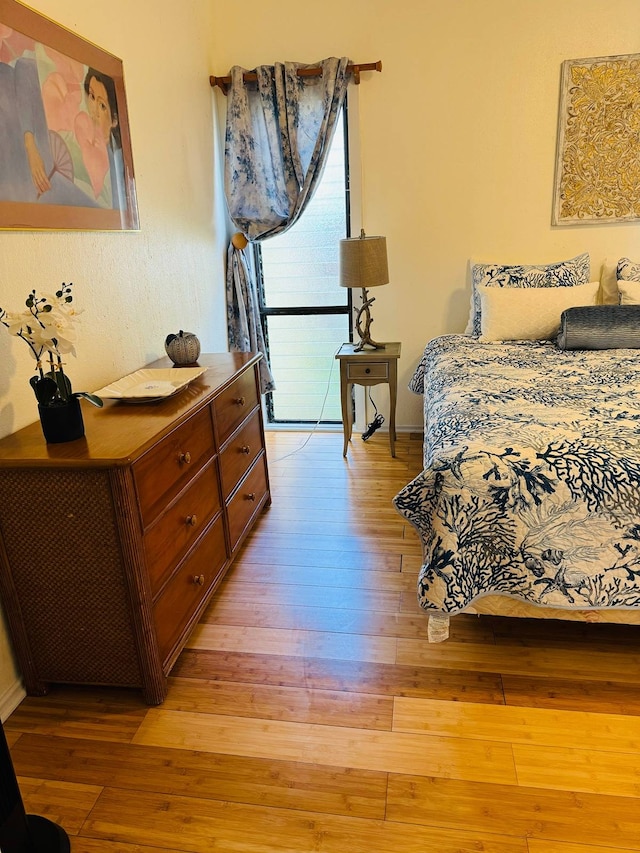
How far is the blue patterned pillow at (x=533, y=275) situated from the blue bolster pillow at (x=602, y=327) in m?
0.36

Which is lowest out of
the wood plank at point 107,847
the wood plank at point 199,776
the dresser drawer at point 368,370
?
the wood plank at point 107,847

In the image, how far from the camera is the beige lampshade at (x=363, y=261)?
10.4 feet

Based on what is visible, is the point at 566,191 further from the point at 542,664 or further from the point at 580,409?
the point at 542,664

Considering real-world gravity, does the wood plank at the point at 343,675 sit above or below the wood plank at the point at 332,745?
above

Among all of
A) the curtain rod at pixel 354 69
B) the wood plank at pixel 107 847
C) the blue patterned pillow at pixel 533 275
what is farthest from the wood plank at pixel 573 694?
the curtain rod at pixel 354 69

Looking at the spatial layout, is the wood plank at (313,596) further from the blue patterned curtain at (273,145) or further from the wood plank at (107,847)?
the blue patterned curtain at (273,145)

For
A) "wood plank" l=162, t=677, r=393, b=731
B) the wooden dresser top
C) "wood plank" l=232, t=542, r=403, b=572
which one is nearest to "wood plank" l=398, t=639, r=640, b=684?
"wood plank" l=162, t=677, r=393, b=731

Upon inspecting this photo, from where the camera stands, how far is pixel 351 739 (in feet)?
5.31

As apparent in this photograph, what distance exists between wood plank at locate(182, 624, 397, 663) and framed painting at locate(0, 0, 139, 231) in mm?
1474

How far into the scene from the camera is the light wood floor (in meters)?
1.38

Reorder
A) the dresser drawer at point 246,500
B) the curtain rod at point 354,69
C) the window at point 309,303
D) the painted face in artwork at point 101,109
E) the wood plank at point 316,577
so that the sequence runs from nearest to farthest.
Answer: the painted face in artwork at point 101,109
the wood plank at point 316,577
the dresser drawer at point 246,500
the curtain rod at point 354,69
the window at point 309,303

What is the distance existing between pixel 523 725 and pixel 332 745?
53 centimetres

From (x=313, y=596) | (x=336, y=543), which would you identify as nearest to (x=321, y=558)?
(x=336, y=543)

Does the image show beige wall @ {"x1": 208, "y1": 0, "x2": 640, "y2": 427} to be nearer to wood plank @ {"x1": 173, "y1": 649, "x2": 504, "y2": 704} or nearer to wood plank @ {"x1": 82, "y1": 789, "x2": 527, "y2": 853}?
wood plank @ {"x1": 173, "y1": 649, "x2": 504, "y2": 704}
